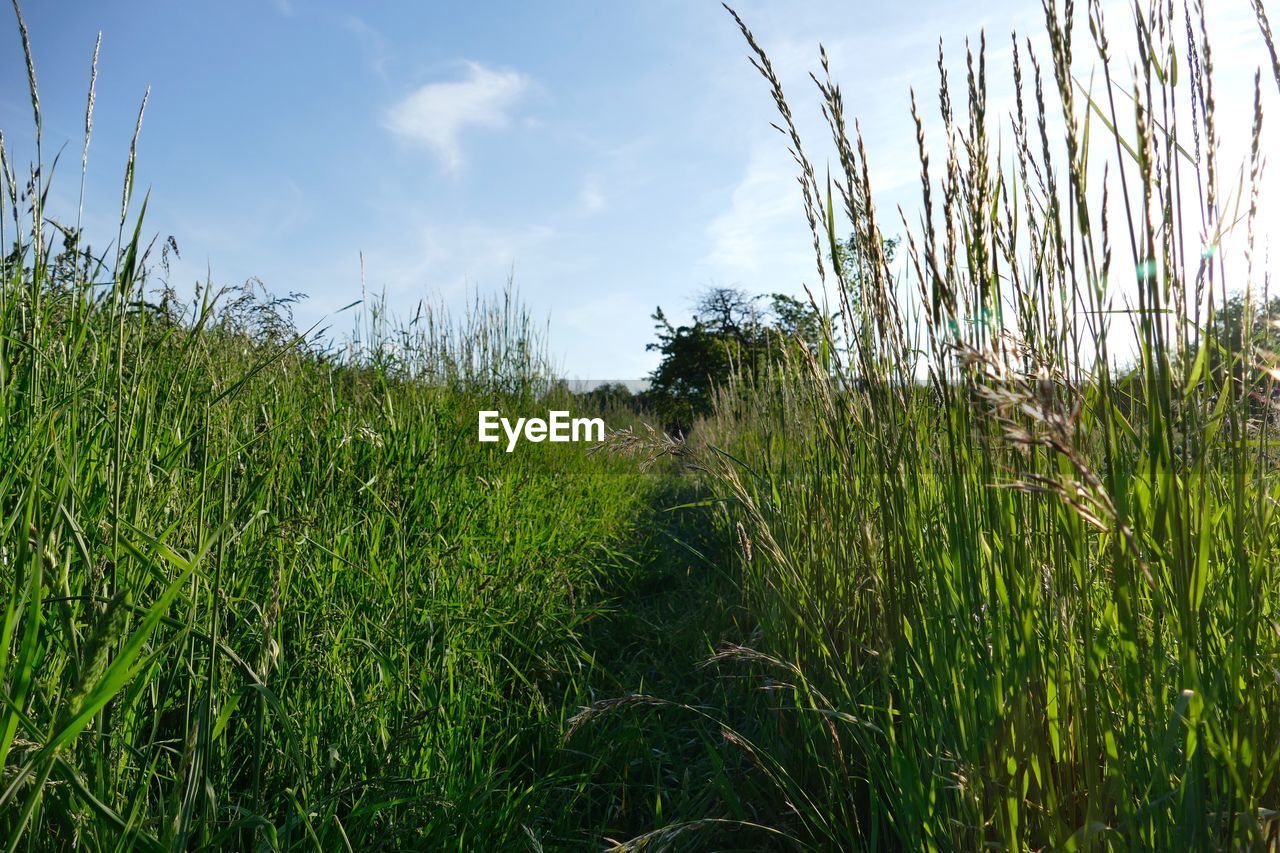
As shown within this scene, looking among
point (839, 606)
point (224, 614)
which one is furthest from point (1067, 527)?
point (224, 614)

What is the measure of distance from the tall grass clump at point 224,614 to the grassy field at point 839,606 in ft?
0.05

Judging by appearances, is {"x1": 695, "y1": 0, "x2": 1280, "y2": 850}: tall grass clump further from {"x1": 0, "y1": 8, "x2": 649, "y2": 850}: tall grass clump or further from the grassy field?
{"x1": 0, "y1": 8, "x2": 649, "y2": 850}: tall grass clump

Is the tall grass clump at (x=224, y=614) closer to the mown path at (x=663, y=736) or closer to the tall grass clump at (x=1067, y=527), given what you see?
the mown path at (x=663, y=736)

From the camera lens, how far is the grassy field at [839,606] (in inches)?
33.6

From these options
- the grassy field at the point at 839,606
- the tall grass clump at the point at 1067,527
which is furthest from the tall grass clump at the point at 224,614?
the tall grass clump at the point at 1067,527

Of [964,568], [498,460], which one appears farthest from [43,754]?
[498,460]

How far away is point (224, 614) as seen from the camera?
1.41 metres

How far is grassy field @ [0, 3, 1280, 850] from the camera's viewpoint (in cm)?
85

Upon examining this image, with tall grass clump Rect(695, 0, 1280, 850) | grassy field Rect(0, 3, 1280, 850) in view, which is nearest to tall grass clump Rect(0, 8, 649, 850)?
grassy field Rect(0, 3, 1280, 850)

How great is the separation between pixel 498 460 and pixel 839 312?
3.30 m

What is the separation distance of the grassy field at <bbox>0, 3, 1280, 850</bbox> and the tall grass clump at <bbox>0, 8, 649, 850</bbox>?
0.01 meters

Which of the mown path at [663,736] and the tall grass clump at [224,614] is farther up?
the tall grass clump at [224,614]

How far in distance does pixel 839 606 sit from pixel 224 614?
4.23 ft

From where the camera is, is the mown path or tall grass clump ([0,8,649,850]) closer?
tall grass clump ([0,8,649,850])
